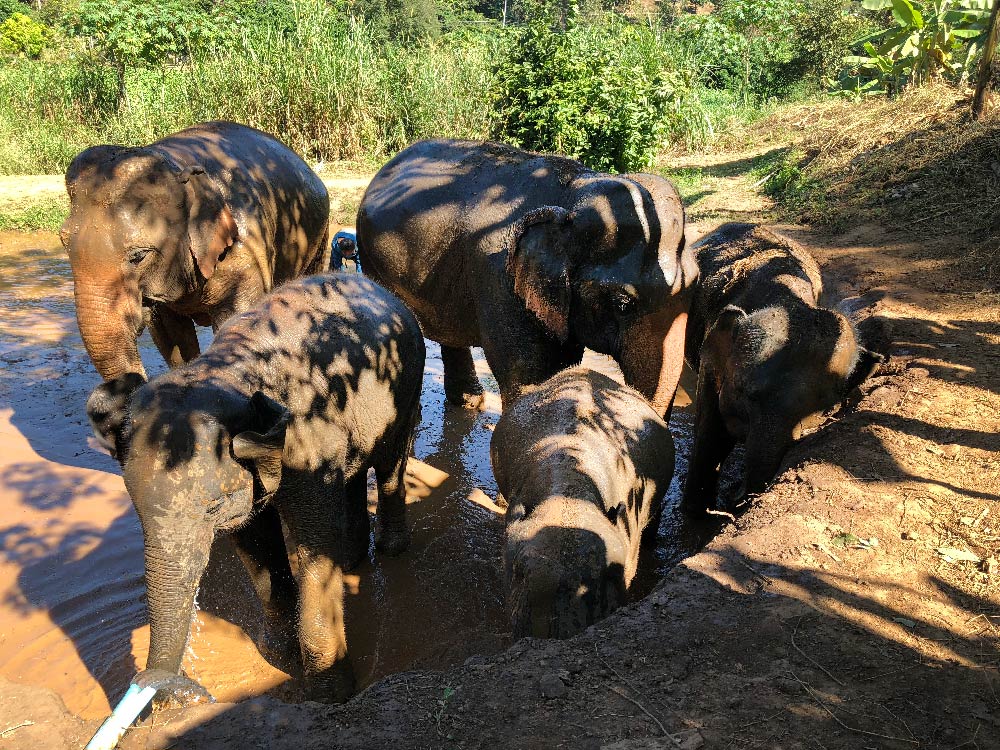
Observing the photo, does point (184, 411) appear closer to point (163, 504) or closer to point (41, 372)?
point (163, 504)

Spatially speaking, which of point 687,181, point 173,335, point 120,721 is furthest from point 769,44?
point 120,721

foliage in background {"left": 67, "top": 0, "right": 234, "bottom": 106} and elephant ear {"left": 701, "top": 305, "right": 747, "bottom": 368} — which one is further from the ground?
foliage in background {"left": 67, "top": 0, "right": 234, "bottom": 106}

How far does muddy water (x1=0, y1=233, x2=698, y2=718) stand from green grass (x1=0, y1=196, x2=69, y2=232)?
7337 millimetres

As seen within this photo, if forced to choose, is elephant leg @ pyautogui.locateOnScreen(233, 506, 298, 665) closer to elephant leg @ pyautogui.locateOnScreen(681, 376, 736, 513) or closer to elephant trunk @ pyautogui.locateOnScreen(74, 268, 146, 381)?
elephant trunk @ pyautogui.locateOnScreen(74, 268, 146, 381)

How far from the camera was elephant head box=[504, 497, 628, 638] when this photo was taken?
4227 millimetres

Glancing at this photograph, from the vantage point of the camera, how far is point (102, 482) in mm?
7633

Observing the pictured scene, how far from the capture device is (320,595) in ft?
16.0

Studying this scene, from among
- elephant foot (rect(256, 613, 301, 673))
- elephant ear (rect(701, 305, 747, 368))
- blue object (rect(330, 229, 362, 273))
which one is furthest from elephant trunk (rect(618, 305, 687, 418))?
blue object (rect(330, 229, 362, 273))

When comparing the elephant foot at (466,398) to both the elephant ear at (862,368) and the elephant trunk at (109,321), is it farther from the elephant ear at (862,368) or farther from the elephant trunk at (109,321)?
the elephant ear at (862,368)

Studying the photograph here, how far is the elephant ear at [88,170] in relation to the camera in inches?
242

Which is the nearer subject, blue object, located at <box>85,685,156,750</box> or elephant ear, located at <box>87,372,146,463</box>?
Result: blue object, located at <box>85,685,156,750</box>

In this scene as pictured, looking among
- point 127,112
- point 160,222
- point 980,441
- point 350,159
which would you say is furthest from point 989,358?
point 127,112

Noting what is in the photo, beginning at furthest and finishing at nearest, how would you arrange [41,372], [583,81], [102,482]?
[583,81], [41,372], [102,482]

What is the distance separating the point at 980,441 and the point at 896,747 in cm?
315
